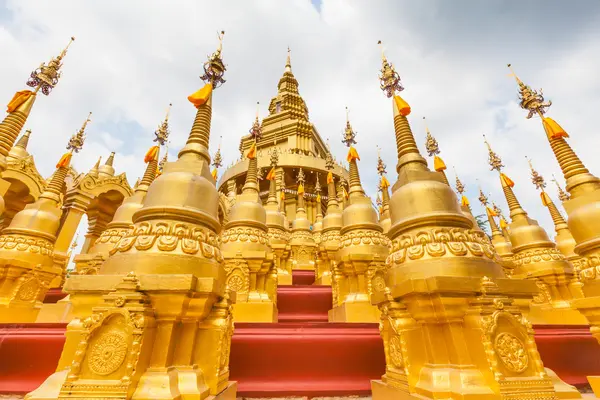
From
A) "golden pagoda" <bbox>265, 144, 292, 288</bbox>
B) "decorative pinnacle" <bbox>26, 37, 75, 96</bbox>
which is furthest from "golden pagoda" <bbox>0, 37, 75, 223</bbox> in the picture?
"golden pagoda" <bbox>265, 144, 292, 288</bbox>

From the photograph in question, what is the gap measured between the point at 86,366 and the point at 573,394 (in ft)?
10.7

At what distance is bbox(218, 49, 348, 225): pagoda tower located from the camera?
2416 centimetres

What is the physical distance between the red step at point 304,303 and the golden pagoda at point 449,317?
298 cm

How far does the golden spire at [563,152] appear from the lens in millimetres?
3707

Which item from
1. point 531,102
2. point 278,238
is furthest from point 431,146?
point 278,238

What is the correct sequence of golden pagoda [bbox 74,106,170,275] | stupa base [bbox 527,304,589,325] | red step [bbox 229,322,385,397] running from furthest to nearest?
stupa base [bbox 527,304,589,325]
golden pagoda [bbox 74,106,170,275]
red step [bbox 229,322,385,397]

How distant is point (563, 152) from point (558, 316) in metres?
4.14

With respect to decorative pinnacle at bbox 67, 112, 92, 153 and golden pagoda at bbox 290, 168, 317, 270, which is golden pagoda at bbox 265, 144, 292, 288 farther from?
decorative pinnacle at bbox 67, 112, 92, 153

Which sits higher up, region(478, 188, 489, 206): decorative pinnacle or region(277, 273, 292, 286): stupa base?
region(478, 188, 489, 206): decorative pinnacle

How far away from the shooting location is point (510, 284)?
223cm

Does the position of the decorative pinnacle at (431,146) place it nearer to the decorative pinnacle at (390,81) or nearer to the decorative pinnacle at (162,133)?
the decorative pinnacle at (390,81)

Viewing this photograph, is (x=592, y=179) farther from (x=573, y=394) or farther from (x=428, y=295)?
(x=428, y=295)

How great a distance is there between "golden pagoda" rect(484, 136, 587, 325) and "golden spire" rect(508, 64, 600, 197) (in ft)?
9.62

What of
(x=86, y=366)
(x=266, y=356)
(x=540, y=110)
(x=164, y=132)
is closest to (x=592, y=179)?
(x=540, y=110)
